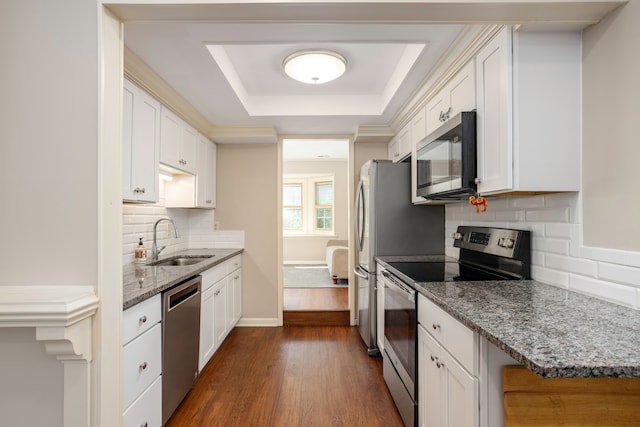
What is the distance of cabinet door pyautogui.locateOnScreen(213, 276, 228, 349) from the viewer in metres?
2.72

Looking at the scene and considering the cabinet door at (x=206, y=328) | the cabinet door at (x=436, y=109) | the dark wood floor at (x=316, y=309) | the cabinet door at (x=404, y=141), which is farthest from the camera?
the dark wood floor at (x=316, y=309)

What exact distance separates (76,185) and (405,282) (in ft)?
5.29

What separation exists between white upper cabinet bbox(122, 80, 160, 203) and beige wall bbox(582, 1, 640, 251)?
239cm

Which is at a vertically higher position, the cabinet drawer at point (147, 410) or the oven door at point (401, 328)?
the oven door at point (401, 328)

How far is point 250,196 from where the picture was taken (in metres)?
3.73

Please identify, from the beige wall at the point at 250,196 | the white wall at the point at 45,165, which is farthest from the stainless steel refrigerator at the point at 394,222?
the white wall at the point at 45,165

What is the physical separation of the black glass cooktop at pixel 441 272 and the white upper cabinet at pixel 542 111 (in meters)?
0.61

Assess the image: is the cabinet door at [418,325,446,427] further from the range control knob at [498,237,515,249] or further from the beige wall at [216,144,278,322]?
the beige wall at [216,144,278,322]

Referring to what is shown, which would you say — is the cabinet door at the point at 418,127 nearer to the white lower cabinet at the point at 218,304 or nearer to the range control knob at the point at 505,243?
the range control knob at the point at 505,243

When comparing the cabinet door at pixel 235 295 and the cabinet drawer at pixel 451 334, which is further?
the cabinet door at pixel 235 295

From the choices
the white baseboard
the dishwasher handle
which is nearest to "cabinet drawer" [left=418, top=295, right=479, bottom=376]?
the dishwasher handle

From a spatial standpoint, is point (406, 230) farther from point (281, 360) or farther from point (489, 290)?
point (281, 360)

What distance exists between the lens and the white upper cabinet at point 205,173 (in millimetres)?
3150

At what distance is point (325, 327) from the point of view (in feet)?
11.9
